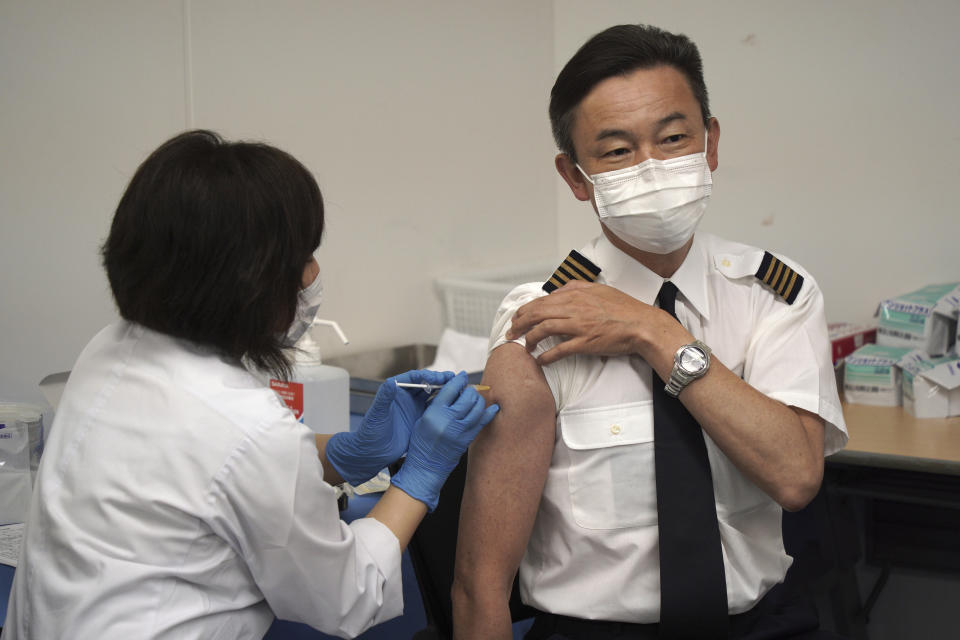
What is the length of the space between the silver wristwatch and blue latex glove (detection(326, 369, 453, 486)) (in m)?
0.41

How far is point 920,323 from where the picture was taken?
2477mm

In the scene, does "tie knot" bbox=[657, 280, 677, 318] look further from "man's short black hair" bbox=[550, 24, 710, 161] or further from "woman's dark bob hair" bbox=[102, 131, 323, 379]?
"woman's dark bob hair" bbox=[102, 131, 323, 379]

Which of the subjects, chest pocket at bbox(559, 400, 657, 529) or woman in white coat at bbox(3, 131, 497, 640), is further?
chest pocket at bbox(559, 400, 657, 529)

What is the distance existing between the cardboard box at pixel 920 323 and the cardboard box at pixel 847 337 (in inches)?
3.0

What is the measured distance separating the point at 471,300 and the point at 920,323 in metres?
1.42

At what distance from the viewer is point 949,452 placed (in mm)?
1933

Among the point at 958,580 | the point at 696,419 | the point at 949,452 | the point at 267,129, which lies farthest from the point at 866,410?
the point at 267,129

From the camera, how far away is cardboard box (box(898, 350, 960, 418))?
2.22 m

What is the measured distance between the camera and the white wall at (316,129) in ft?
6.40

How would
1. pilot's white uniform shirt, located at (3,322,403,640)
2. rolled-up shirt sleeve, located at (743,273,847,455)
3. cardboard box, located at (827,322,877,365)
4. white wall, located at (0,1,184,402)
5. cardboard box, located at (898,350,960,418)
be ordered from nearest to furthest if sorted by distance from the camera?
pilot's white uniform shirt, located at (3,322,403,640) < rolled-up shirt sleeve, located at (743,273,847,455) < white wall, located at (0,1,184,402) < cardboard box, located at (898,350,960,418) < cardboard box, located at (827,322,877,365)

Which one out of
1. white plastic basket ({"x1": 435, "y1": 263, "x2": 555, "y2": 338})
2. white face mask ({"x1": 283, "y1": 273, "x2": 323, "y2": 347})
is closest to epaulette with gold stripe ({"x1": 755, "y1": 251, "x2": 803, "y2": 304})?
white face mask ({"x1": 283, "y1": 273, "x2": 323, "y2": 347})

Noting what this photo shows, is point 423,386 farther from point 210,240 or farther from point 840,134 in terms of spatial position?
point 840,134

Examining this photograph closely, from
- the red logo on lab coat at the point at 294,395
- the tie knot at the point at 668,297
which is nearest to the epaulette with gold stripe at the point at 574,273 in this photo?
the tie knot at the point at 668,297

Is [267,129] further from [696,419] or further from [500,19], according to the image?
[696,419]
